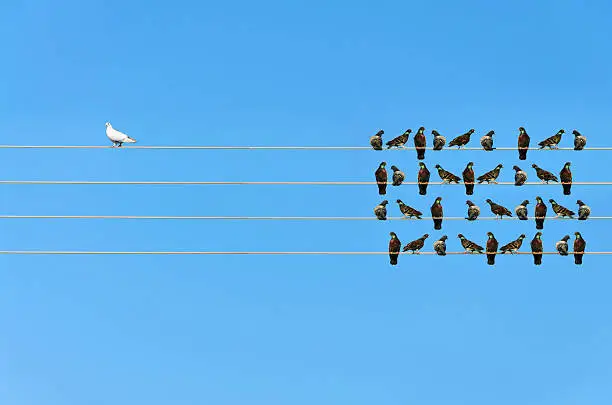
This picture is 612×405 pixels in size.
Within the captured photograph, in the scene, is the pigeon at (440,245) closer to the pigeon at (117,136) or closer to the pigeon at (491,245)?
the pigeon at (491,245)

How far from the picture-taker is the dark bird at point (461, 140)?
2838 cm

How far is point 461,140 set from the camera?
28.5 metres

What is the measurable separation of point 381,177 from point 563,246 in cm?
387

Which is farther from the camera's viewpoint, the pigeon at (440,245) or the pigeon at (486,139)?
the pigeon at (486,139)

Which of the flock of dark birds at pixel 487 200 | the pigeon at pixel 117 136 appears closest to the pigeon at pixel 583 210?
the flock of dark birds at pixel 487 200

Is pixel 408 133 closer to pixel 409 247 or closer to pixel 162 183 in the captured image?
pixel 409 247

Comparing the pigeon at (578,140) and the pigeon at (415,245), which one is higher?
the pigeon at (578,140)

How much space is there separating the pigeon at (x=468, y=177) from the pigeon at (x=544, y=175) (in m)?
1.29

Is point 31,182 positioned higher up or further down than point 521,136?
further down

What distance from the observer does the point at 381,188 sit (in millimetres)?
27703

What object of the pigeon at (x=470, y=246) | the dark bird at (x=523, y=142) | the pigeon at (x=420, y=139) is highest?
the pigeon at (x=420, y=139)

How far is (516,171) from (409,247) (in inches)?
106

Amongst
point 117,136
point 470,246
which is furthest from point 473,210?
point 117,136

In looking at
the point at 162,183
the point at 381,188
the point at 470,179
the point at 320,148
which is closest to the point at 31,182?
the point at 162,183
